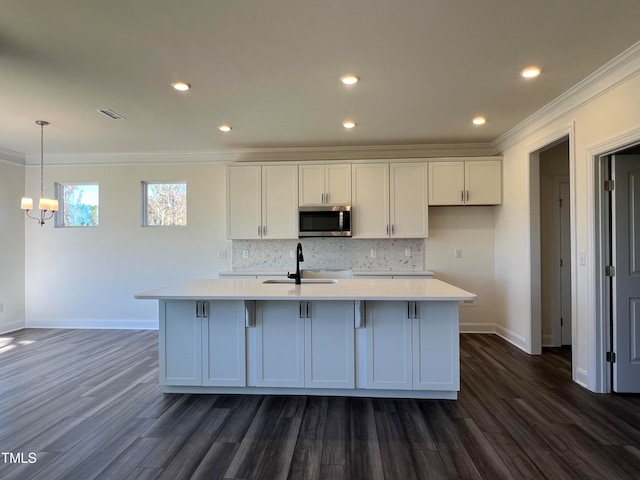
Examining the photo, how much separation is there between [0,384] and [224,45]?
11.8 ft

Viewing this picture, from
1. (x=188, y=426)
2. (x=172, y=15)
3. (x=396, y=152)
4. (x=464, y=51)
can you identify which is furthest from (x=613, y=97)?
(x=188, y=426)

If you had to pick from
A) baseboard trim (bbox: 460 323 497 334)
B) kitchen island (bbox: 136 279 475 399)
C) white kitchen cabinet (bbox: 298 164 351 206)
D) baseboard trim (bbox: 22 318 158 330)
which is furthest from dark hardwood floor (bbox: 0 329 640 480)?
white kitchen cabinet (bbox: 298 164 351 206)

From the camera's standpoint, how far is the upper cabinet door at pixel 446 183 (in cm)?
450

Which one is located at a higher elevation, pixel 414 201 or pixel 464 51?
pixel 464 51

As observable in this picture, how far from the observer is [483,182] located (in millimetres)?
4492

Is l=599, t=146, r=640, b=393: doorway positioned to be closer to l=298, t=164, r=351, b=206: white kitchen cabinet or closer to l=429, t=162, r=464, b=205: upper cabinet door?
l=429, t=162, r=464, b=205: upper cabinet door

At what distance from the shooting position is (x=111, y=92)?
9.81 feet

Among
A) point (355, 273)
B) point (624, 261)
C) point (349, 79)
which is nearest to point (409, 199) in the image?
point (355, 273)

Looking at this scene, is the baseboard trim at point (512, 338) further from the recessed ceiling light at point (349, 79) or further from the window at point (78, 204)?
the window at point (78, 204)

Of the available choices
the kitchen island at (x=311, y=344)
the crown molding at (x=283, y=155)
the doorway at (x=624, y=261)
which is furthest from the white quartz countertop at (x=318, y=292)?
the crown molding at (x=283, y=155)

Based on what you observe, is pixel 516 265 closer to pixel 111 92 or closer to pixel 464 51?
pixel 464 51

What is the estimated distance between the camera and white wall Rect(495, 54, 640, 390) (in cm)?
262

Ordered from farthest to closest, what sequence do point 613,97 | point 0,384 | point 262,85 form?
1. point 0,384
2. point 262,85
3. point 613,97

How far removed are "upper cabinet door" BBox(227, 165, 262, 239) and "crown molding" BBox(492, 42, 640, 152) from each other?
11.0ft
